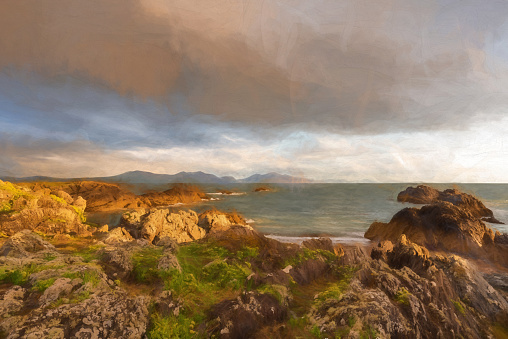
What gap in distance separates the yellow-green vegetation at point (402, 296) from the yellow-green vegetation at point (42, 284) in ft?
22.0

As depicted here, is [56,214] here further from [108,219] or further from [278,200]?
[278,200]

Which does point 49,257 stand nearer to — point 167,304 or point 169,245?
point 169,245

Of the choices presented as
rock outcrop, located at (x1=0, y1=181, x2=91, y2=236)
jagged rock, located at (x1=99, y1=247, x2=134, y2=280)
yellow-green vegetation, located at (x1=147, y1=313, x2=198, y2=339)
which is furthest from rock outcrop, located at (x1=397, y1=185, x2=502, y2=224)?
rock outcrop, located at (x1=0, y1=181, x2=91, y2=236)

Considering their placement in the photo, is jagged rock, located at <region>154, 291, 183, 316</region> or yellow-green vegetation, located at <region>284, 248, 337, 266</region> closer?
jagged rock, located at <region>154, 291, 183, 316</region>

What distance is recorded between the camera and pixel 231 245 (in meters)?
7.26

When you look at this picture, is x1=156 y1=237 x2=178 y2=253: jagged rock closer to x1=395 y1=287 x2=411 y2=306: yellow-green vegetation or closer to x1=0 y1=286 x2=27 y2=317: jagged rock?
x1=0 y1=286 x2=27 y2=317: jagged rock

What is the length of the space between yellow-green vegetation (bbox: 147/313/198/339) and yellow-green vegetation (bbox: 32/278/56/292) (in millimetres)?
1844

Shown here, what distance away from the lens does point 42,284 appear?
381cm

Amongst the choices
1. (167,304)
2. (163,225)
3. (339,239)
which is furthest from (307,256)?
(339,239)

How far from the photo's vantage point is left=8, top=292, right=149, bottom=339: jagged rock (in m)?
2.99

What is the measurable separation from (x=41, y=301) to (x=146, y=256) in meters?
2.27

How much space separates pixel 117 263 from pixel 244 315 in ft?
10.4

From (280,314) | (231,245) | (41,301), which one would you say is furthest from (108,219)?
(280,314)

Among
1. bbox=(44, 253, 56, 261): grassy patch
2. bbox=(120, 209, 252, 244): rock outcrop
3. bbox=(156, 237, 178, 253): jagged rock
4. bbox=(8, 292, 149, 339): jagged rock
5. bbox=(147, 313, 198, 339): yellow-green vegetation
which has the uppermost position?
bbox=(44, 253, 56, 261): grassy patch
